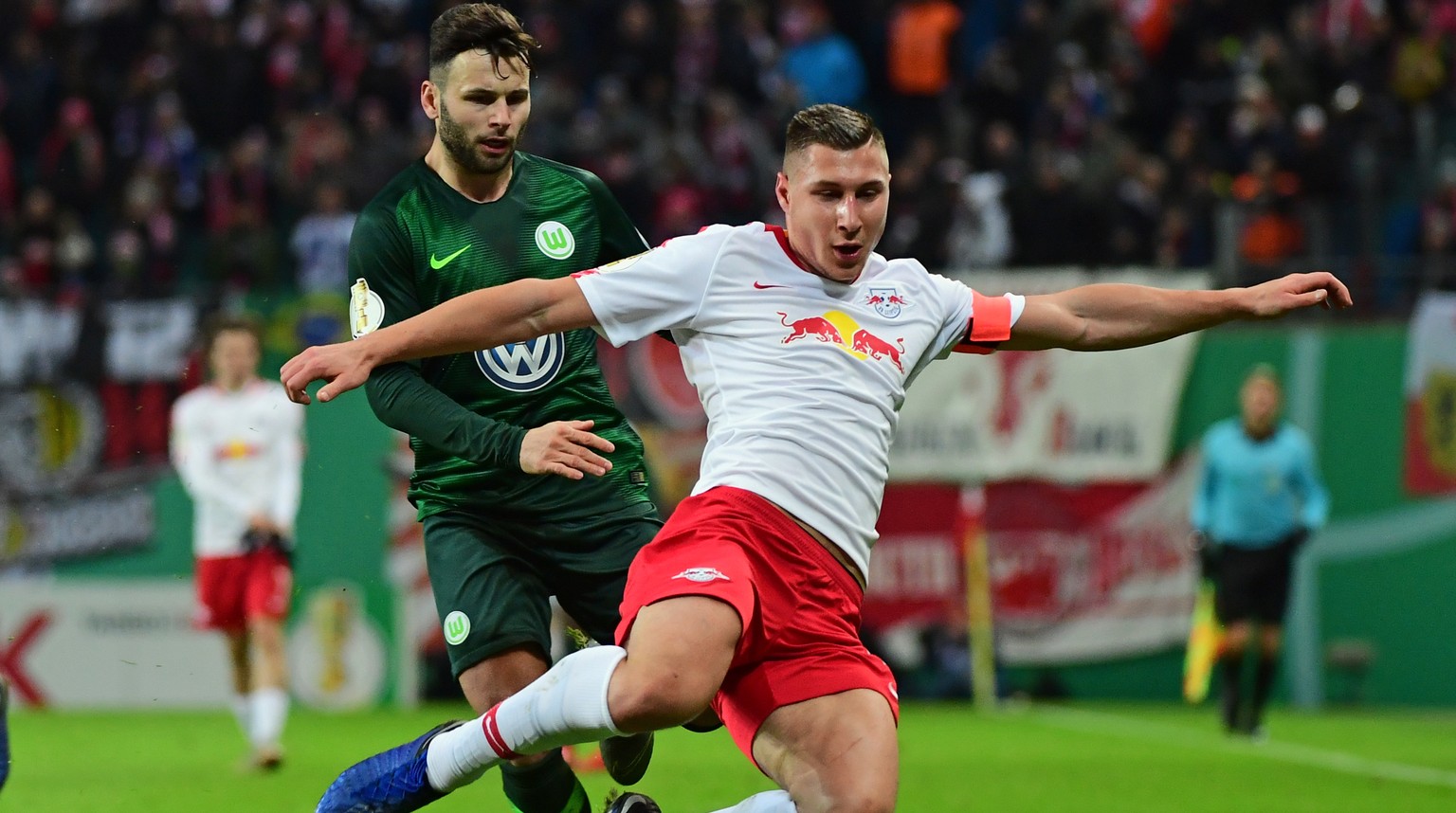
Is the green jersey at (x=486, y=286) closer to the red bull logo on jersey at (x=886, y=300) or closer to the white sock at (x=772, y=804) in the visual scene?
the red bull logo on jersey at (x=886, y=300)

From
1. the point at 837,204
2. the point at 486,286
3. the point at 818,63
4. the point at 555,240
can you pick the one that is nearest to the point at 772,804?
the point at 837,204

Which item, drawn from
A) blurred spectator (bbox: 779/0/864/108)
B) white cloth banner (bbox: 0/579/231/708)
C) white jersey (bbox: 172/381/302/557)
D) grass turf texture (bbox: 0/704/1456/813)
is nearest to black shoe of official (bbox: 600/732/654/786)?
A: grass turf texture (bbox: 0/704/1456/813)

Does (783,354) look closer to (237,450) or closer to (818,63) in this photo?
(237,450)

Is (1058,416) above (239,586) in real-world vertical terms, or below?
above

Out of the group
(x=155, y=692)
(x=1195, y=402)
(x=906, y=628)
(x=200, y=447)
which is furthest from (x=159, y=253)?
(x=1195, y=402)

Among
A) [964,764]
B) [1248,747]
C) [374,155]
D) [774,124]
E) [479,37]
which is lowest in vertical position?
Answer: [1248,747]

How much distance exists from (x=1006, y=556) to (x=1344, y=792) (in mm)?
6383

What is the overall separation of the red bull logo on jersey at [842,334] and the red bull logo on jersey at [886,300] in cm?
9

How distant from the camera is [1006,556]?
16.4 meters

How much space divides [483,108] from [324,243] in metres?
10.9

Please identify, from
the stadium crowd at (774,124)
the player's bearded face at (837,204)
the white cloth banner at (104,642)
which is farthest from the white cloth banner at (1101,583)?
the player's bearded face at (837,204)

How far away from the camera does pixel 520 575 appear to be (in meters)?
6.05

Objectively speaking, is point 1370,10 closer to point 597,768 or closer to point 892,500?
point 892,500

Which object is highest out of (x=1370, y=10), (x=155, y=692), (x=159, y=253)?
(x=1370, y=10)
